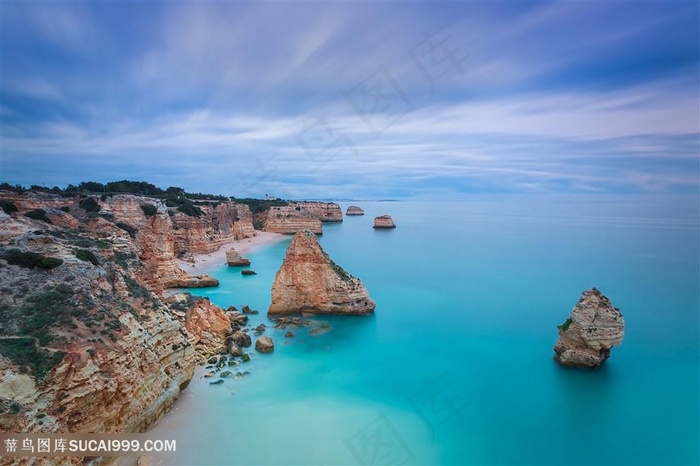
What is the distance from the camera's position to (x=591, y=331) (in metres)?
14.7

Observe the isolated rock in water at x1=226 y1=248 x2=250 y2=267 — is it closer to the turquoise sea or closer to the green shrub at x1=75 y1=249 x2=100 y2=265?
the turquoise sea

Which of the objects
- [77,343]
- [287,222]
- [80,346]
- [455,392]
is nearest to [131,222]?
[77,343]

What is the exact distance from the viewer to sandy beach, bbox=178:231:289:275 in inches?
1413

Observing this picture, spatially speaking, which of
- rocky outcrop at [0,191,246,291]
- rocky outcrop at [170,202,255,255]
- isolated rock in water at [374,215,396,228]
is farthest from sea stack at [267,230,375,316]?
isolated rock in water at [374,215,396,228]

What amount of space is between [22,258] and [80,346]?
363 cm

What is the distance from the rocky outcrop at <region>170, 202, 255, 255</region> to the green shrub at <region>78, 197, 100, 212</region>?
10415mm

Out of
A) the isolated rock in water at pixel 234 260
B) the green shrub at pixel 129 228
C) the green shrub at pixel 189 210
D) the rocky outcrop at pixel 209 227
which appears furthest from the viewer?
the green shrub at pixel 189 210

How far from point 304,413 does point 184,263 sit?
91.6 feet

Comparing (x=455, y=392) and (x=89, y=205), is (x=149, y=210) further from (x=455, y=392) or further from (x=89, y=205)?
(x=455, y=392)

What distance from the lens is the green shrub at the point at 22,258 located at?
9.77 metres

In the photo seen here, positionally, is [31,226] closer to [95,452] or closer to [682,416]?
[95,452]

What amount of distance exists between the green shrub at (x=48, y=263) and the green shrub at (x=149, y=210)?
2139cm

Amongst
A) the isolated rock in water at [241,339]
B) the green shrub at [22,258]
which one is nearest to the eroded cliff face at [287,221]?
the isolated rock in water at [241,339]

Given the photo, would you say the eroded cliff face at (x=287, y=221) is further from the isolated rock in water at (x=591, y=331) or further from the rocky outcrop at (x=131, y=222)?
the isolated rock in water at (x=591, y=331)
